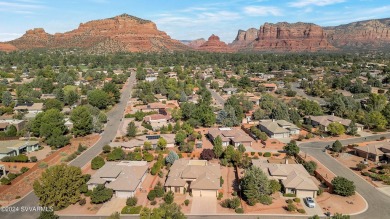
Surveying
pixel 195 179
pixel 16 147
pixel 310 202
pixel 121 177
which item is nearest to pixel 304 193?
pixel 310 202

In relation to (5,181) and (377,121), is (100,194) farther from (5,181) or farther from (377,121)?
(377,121)

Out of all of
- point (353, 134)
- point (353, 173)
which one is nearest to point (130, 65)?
point (353, 134)

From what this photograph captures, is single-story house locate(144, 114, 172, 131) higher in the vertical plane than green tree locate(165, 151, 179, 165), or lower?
higher

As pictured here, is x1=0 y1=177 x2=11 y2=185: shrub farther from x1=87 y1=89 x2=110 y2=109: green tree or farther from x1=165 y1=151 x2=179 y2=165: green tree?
x1=87 y1=89 x2=110 y2=109: green tree

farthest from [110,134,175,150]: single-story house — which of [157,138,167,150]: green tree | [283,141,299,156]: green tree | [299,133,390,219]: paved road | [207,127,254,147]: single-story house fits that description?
[299,133,390,219]: paved road

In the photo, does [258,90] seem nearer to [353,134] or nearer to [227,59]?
[353,134]

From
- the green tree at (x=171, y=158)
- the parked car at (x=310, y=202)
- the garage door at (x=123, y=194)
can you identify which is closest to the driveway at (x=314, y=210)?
the parked car at (x=310, y=202)
